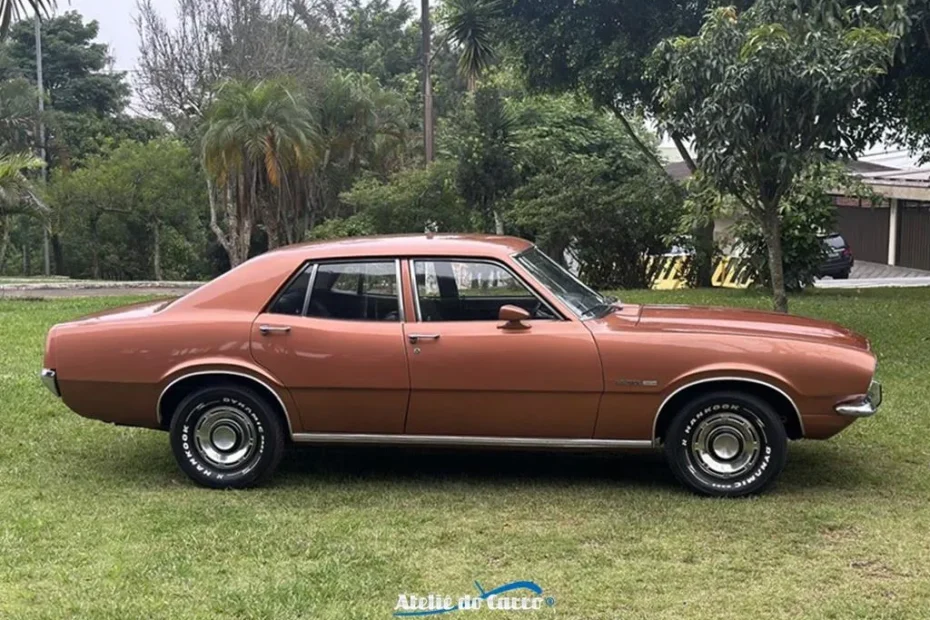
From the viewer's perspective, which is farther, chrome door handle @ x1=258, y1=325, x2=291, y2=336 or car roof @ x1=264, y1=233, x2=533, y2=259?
car roof @ x1=264, y1=233, x2=533, y2=259

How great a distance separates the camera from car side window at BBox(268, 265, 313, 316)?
603 centimetres

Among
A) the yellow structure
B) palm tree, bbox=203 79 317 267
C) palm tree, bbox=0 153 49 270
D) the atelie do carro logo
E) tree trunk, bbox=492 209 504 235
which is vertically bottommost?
the atelie do carro logo

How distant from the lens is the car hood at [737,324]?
580 centimetres

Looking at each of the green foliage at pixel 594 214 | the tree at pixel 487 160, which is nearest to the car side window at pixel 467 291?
the green foliage at pixel 594 214

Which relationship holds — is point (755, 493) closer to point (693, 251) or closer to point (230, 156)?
point (693, 251)

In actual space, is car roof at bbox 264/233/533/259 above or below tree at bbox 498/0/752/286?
below

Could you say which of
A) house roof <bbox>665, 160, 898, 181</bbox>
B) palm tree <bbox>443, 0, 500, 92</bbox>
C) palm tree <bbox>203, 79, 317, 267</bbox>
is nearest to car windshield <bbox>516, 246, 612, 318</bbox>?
palm tree <bbox>443, 0, 500, 92</bbox>

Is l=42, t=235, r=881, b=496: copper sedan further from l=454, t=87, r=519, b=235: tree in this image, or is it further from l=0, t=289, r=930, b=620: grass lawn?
l=454, t=87, r=519, b=235: tree

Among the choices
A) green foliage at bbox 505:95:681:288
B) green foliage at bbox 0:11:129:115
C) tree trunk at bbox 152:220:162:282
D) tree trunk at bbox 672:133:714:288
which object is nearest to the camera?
green foliage at bbox 505:95:681:288

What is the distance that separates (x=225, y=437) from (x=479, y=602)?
2300 millimetres

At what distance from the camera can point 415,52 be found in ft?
146

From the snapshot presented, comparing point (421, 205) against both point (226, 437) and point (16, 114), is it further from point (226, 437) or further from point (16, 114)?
point (226, 437)

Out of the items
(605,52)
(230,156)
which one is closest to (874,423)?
(605,52)

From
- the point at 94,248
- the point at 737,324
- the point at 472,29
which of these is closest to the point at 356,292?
the point at 737,324
